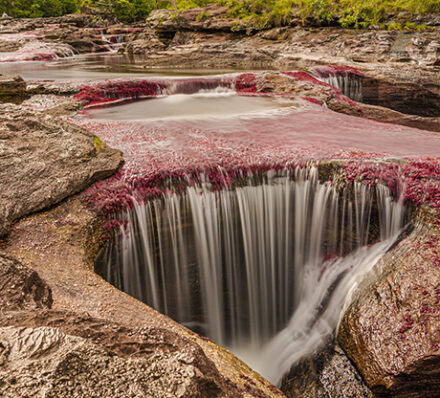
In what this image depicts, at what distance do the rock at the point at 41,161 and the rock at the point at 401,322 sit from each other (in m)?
3.85

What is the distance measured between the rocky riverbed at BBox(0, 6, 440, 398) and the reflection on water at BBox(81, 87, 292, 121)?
1.69ft

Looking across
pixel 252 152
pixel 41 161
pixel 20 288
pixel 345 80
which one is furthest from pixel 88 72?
pixel 20 288

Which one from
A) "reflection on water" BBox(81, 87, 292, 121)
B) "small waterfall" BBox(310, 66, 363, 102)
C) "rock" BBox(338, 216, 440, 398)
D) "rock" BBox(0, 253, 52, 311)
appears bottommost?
"rock" BBox(338, 216, 440, 398)

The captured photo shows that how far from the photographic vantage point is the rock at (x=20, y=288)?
7.14ft

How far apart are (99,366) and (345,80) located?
44.4ft

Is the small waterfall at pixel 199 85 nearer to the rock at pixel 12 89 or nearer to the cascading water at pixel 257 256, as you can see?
the rock at pixel 12 89

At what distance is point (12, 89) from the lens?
8.32m

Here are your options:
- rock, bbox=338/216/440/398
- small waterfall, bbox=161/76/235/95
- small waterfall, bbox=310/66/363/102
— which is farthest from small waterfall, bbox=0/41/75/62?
rock, bbox=338/216/440/398

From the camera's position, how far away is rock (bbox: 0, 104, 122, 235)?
3598mm

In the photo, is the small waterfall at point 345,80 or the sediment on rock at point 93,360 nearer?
the sediment on rock at point 93,360

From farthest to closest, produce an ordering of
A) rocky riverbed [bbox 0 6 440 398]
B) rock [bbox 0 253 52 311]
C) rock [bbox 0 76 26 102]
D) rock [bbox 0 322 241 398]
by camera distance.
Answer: rock [bbox 0 76 26 102], rock [bbox 0 253 52 311], rocky riverbed [bbox 0 6 440 398], rock [bbox 0 322 241 398]

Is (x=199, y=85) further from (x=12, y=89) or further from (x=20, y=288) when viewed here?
(x=20, y=288)

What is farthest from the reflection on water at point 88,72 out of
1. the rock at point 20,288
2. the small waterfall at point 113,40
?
the small waterfall at point 113,40

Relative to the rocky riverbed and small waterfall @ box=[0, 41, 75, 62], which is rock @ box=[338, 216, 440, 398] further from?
small waterfall @ box=[0, 41, 75, 62]
